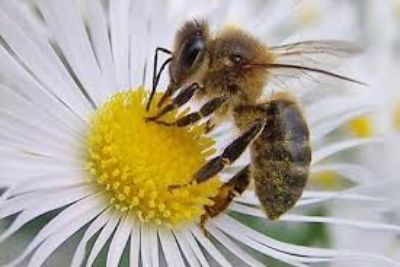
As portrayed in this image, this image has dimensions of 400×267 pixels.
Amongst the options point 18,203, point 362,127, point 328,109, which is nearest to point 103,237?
point 18,203

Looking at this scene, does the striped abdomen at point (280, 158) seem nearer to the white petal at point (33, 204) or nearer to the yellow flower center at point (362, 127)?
the white petal at point (33, 204)

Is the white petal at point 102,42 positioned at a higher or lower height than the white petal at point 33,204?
higher

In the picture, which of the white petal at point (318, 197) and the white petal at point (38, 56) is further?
the white petal at point (318, 197)

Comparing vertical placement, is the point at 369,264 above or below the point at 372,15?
below

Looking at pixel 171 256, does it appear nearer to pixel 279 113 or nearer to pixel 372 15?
pixel 279 113

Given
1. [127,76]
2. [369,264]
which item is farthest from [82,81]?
[369,264]

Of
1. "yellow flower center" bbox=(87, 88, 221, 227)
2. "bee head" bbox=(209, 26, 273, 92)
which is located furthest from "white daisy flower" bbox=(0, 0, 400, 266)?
"bee head" bbox=(209, 26, 273, 92)

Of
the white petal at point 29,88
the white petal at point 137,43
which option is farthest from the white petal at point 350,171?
the white petal at point 29,88
